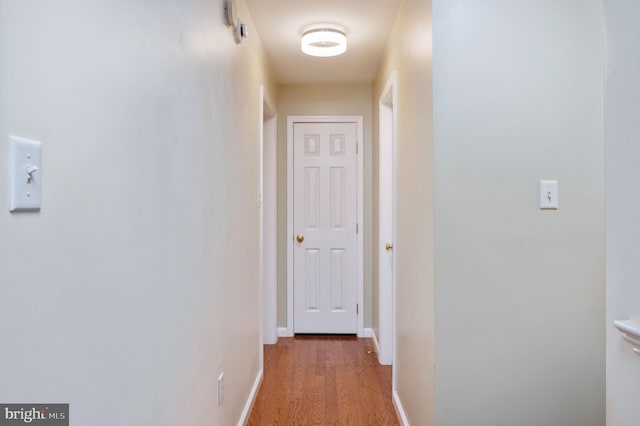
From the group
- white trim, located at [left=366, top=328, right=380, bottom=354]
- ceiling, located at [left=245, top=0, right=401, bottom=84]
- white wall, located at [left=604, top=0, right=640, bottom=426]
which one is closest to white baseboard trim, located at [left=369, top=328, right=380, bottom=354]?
white trim, located at [left=366, top=328, right=380, bottom=354]

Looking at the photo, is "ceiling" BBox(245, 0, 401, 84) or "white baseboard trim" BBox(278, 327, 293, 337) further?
"white baseboard trim" BBox(278, 327, 293, 337)

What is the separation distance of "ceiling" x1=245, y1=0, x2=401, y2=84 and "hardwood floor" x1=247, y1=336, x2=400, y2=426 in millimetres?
2396

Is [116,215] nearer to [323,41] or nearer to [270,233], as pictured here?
[323,41]

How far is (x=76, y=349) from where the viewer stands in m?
0.80

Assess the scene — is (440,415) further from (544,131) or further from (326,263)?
(326,263)

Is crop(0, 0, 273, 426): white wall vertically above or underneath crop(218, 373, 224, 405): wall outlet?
above

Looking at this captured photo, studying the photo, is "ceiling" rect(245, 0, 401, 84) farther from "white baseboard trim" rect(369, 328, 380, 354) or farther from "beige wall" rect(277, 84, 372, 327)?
"white baseboard trim" rect(369, 328, 380, 354)

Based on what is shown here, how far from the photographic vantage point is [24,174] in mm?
665

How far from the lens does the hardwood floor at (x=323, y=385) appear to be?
252 centimetres

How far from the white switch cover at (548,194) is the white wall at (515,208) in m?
0.02

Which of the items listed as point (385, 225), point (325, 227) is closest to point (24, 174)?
point (385, 225)

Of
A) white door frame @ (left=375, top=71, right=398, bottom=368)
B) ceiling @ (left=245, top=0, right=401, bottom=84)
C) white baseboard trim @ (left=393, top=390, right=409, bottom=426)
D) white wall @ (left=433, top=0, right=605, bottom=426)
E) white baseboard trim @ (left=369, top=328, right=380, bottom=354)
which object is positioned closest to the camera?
white wall @ (left=433, top=0, right=605, bottom=426)

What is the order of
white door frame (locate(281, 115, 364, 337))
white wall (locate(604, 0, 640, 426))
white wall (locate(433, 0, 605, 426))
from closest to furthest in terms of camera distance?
white wall (locate(604, 0, 640, 426)) < white wall (locate(433, 0, 605, 426)) < white door frame (locate(281, 115, 364, 337))

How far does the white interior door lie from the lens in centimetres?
407
